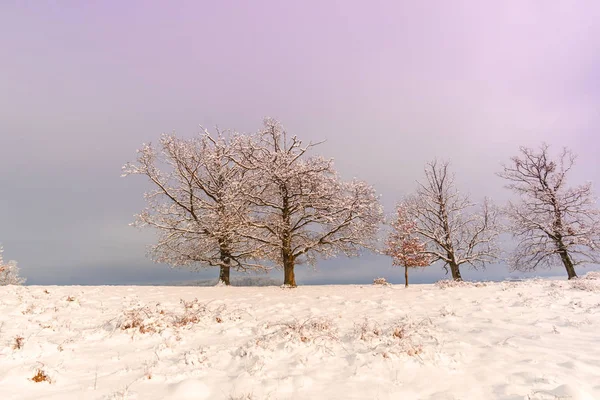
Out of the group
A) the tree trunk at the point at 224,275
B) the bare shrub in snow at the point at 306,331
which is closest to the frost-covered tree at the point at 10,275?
the tree trunk at the point at 224,275

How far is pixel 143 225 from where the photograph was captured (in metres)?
21.5

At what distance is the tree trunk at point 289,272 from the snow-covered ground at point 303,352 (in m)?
9.32

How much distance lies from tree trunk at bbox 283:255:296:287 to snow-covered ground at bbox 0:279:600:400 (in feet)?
30.6

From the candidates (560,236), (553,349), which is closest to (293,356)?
(553,349)

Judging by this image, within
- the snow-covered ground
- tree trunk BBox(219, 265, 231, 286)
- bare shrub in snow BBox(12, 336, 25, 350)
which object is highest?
tree trunk BBox(219, 265, 231, 286)

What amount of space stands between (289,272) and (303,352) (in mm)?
13848

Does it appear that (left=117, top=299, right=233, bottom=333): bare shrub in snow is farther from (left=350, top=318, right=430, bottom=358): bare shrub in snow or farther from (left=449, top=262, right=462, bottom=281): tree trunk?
(left=449, top=262, right=462, bottom=281): tree trunk

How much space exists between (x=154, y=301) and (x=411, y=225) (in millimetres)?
19039

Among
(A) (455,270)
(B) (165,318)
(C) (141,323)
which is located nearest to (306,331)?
(B) (165,318)

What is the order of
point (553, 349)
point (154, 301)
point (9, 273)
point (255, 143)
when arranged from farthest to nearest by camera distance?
point (9, 273)
point (255, 143)
point (154, 301)
point (553, 349)

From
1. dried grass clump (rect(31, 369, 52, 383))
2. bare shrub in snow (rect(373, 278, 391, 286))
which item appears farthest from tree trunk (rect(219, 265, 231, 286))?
dried grass clump (rect(31, 369, 52, 383))

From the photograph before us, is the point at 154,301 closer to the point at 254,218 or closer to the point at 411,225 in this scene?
the point at 254,218

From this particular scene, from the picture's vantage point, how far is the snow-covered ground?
4859mm

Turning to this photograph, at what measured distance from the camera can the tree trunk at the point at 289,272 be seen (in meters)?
19.9
